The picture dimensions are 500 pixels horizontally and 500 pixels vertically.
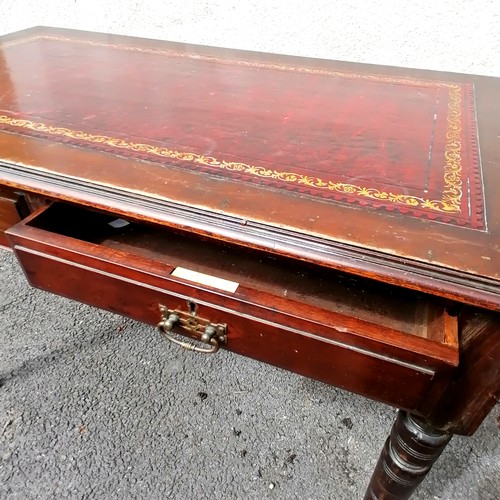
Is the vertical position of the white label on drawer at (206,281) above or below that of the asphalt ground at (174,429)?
above

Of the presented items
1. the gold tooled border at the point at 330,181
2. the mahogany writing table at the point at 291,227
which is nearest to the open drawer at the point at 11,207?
the mahogany writing table at the point at 291,227

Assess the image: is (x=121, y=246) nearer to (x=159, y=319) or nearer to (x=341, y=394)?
(x=159, y=319)

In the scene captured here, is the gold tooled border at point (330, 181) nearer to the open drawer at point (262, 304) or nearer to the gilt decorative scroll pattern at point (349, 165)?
the gilt decorative scroll pattern at point (349, 165)

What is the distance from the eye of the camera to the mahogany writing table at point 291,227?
18.0 inches

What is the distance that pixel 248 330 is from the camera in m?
0.50

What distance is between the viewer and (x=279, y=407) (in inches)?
38.7

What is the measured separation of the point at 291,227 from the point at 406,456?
1.13 feet

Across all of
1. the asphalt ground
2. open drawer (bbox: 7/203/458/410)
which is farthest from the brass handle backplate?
the asphalt ground

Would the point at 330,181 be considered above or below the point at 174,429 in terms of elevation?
above

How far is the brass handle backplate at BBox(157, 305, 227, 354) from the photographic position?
512mm

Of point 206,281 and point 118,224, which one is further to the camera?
point 118,224

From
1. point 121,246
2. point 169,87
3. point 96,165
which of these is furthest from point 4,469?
point 169,87

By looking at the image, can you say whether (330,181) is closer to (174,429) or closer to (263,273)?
(263,273)

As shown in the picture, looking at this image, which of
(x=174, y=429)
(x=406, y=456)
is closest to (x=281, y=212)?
(x=406, y=456)
